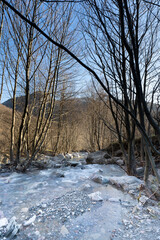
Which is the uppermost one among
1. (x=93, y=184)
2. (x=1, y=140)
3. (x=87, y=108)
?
(x=87, y=108)

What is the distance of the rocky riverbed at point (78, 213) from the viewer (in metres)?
1.00

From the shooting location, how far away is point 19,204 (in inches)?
Result: 58.8

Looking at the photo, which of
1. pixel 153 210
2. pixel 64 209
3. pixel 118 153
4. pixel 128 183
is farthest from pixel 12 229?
pixel 118 153

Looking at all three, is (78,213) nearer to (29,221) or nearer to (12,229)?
(29,221)

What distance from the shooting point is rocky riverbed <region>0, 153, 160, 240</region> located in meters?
1.00

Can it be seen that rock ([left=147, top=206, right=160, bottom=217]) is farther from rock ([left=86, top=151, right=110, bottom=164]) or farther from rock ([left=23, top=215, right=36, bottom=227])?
rock ([left=86, top=151, right=110, bottom=164])

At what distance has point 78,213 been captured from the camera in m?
1.30

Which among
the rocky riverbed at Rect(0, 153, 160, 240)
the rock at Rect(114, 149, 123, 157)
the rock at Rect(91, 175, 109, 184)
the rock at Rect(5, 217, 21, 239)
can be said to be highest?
the rock at Rect(5, 217, 21, 239)

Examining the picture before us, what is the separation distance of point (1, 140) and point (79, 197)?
5.68 m

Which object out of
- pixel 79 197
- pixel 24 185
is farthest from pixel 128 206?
pixel 24 185

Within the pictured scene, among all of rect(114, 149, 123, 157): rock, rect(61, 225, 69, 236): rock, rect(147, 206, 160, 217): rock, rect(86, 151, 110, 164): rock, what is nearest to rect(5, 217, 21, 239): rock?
rect(61, 225, 69, 236): rock

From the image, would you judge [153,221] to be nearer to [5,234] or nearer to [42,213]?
[42,213]

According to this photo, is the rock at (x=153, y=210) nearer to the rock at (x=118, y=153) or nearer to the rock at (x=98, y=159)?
the rock at (x=98, y=159)

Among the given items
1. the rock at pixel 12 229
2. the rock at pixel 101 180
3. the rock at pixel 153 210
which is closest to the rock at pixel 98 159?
the rock at pixel 101 180
